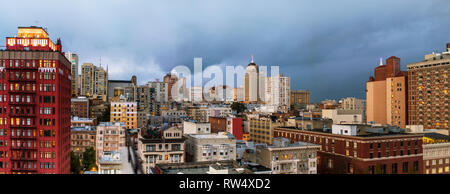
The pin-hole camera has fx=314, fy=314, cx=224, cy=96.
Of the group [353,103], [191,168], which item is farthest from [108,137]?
[353,103]

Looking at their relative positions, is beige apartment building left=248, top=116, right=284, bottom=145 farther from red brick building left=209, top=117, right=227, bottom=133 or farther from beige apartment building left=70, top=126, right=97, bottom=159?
beige apartment building left=70, top=126, right=97, bottom=159

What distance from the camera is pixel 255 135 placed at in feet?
140

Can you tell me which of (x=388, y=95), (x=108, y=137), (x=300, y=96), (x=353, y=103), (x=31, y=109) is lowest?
(x=108, y=137)

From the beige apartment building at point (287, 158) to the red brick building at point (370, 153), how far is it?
272cm

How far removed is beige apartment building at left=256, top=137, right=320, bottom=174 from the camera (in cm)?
2494

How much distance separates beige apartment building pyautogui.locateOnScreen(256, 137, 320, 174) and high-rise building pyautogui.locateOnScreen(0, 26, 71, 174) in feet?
55.7

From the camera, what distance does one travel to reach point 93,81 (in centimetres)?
9531

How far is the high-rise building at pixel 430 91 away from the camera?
151ft

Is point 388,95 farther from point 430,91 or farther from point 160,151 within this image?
point 160,151

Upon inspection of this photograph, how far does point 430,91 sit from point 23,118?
52897 millimetres

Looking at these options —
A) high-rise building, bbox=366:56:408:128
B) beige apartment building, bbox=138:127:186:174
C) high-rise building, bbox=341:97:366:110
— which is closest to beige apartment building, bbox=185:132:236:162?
beige apartment building, bbox=138:127:186:174
